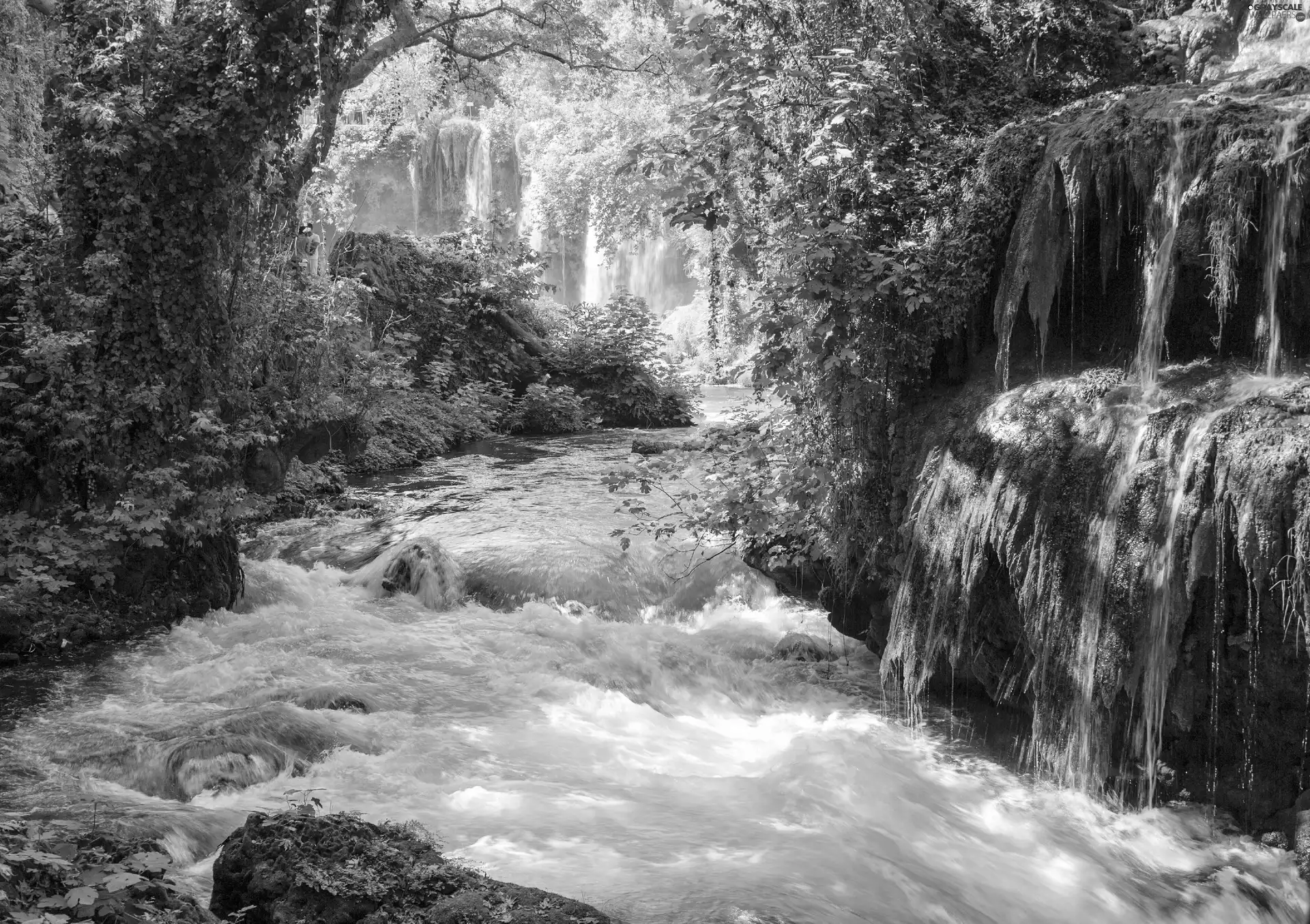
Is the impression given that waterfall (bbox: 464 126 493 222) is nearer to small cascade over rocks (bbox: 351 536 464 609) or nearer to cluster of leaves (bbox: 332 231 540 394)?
cluster of leaves (bbox: 332 231 540 394)

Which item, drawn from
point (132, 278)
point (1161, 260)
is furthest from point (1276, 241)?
point (132, 278)

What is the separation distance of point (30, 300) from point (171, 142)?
162 centimetres

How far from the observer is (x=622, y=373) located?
66.7 ft

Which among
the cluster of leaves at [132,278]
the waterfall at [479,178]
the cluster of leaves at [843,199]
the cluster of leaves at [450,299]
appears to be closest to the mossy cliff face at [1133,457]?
the cluster of leaves at [843,199]

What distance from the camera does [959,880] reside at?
461cm

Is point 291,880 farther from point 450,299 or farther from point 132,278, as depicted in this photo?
point 450,299

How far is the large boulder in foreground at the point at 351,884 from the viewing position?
3242 millimetres

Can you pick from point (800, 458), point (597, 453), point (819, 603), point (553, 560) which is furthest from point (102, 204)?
point (597, 453)

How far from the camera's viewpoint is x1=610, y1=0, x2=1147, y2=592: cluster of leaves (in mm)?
6652

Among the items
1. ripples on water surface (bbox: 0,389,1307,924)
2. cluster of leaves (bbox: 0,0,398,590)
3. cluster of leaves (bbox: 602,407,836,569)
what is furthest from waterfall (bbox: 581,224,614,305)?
ripples on water surface (bbox: 0,389,1307,924)

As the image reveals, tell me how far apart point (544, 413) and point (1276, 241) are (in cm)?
1452

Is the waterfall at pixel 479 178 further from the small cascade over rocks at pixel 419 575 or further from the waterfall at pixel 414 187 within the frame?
the small cascade over rocks at pixel 419 575

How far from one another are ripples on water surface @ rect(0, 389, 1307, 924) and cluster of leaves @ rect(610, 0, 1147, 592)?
51.1 inches

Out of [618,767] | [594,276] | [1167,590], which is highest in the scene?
[594,276]
